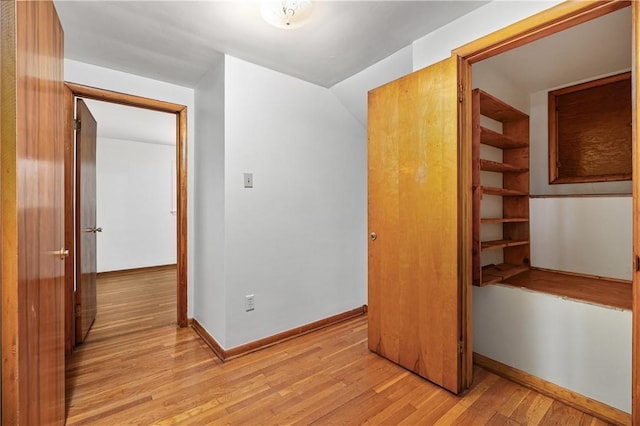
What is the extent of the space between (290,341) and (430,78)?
2223 millimetres

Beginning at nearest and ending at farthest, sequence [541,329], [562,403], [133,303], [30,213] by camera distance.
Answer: [30,213], [562,403], [541,329], [133,303]

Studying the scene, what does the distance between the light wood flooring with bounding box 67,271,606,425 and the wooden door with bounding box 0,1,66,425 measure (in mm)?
471

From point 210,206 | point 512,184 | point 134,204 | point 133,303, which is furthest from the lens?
point 134,204

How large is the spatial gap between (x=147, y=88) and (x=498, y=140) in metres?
2.98

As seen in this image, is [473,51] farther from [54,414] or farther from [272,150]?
[54,414]

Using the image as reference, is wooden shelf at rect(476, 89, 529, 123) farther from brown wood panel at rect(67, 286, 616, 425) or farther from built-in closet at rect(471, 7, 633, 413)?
brown wood panel at rect(67, 286, 616, 425)

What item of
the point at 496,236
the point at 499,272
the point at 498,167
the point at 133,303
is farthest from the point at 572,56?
the point at 133,303

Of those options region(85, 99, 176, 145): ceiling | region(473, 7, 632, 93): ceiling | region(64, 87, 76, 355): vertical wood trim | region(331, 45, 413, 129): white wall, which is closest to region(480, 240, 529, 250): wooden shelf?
region(473, 7, 632, 93): ceiling

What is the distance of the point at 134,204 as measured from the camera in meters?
5.00

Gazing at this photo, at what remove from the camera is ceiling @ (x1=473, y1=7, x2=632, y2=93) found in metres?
1.81

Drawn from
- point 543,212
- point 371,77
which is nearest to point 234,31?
point 371,77

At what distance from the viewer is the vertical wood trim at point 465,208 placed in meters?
1.68

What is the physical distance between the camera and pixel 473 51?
5.39 ft

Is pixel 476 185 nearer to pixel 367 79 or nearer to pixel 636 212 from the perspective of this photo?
pixel 636 212
